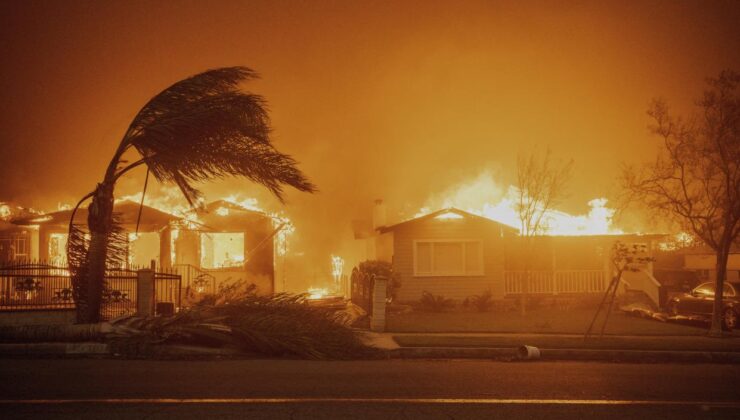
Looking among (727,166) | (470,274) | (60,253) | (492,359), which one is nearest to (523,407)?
(492,359)

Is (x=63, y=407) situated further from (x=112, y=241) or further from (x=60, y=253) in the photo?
(x=60, y=253)

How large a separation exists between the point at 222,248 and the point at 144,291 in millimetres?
11209

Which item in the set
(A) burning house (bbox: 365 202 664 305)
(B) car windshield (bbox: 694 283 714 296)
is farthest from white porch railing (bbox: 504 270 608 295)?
(B) car windshield (bbox: 694 283 714 296)

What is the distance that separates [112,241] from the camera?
1316 centimetres

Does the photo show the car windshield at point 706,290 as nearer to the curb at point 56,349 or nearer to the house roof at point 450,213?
the house roof at point 450,213

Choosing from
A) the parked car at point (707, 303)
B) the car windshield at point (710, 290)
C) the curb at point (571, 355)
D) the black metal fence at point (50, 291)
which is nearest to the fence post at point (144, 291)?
the black metal fence at point (50, 291)

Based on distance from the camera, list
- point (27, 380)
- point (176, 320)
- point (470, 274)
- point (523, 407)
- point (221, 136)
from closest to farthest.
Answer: point (523, 407) → point (27, 380) → point (176, 320) → point (221, 136) → point (470, 274)

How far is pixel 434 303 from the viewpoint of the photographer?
866 inches

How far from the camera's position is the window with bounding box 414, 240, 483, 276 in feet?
76.1

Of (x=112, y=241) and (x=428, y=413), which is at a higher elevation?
(x=112, y=241)

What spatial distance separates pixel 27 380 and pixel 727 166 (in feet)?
51.9

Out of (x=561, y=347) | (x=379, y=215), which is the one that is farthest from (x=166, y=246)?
(x=561, y=347)

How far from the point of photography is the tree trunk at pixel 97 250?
12.5 meters

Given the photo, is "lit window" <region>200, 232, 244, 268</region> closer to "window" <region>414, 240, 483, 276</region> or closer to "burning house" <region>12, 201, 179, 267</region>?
"burning house" <region>12, 201, 179, 267</region>
